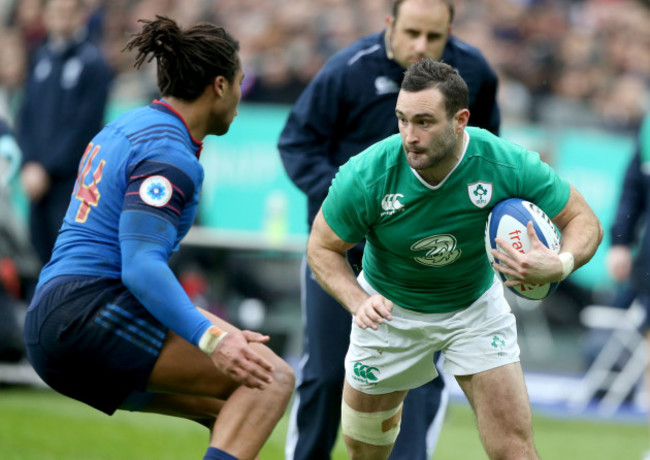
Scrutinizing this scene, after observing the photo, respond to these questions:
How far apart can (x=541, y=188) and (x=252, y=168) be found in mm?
6889

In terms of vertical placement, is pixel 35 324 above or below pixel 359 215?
below

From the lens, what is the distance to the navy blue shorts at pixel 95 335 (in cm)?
447

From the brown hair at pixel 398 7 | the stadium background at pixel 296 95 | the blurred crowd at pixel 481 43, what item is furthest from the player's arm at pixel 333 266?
the blurred crowd at pixel 481 43

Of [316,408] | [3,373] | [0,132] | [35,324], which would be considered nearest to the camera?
[35,324]

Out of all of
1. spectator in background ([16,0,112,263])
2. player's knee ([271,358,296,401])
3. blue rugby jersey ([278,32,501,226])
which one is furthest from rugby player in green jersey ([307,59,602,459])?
spectator in background ([16,0,112,263])

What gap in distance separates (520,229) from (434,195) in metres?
0.42

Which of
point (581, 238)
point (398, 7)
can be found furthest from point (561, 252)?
point (398, 7)

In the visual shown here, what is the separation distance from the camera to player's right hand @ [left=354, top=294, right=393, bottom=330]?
4.59 meters

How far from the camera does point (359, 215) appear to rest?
4906 mm

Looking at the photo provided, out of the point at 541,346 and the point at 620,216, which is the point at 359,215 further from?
the point at 541,346

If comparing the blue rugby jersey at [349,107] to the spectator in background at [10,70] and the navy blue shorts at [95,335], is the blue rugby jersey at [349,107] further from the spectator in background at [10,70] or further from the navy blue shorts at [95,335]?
the spectator in background at [10,70]

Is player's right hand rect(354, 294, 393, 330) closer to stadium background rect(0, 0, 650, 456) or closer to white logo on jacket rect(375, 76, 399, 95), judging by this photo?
white logo on jacket rect(375, 76, 399, 95)

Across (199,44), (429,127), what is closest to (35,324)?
(199,44)

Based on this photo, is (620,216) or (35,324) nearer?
(35,324)
